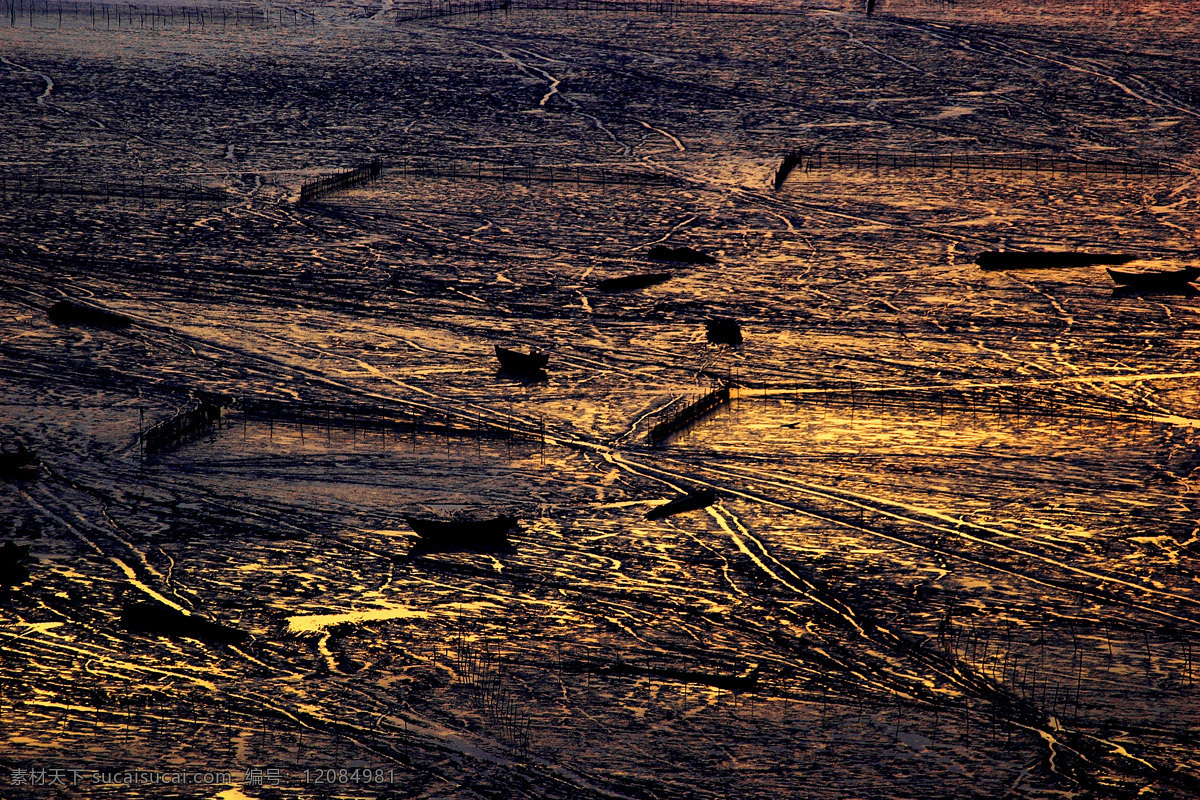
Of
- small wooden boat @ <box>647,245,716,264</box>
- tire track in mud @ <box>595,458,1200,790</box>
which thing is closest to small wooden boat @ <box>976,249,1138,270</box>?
small wooden boat @ <box>647,245,716,264</box>

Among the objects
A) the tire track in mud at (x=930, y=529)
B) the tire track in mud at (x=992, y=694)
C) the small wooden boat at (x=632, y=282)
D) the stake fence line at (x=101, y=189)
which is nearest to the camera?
the tire track in mud at (x=992, y=694)

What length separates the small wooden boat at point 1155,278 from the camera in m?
27.8

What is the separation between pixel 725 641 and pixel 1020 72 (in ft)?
128

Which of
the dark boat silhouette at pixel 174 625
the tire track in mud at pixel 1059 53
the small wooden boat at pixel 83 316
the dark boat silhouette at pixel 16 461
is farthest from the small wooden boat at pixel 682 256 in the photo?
the tire track in mud at pixel 1059 53

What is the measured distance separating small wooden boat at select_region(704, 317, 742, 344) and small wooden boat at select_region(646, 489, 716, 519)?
6591 mm

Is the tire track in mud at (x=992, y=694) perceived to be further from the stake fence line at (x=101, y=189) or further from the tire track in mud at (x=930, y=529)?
the stake fence line at (x=101, y=189)

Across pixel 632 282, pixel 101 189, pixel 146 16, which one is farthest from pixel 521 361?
pixel 146 16

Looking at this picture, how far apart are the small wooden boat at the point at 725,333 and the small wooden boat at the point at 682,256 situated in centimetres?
494

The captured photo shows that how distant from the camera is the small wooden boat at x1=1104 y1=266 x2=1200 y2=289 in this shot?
2780 cm

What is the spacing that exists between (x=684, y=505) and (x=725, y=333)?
711cm

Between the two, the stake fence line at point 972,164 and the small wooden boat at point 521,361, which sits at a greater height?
the stake fence line at point 972,164

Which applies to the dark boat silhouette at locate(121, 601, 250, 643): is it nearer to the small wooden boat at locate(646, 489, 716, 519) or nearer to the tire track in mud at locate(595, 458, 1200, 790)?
the small wooden boat at locate(646, 489, 716, 519)

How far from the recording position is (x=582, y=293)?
27.9 meters

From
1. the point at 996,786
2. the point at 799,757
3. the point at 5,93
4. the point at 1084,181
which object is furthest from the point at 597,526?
the point at 5,93
